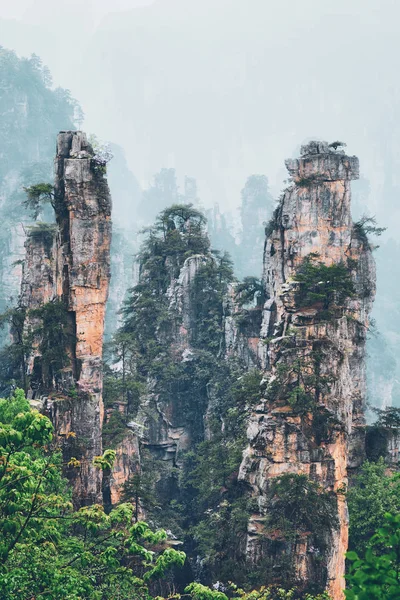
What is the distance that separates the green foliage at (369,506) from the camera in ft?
92.4

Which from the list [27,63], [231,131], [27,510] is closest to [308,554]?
[27,510]

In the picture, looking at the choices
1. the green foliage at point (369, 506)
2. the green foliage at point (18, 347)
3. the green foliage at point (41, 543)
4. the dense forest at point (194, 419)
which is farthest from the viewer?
the green foliage at point (18, 347)

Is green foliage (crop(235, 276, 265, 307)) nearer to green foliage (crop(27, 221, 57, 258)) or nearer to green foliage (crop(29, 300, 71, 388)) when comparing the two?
green foliage (crop(27, 221, 57, 258))

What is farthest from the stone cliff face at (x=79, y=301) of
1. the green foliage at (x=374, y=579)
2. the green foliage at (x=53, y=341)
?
the green foliage at (x=374, y=579)

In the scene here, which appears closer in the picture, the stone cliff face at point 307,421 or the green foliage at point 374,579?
the green foliage at point 374,579

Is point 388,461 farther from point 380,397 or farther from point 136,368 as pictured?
point 380,397

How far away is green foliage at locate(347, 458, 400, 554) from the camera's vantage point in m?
28.2

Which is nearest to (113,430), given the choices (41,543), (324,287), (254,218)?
(324,287)

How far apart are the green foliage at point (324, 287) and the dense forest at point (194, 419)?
0.08 m

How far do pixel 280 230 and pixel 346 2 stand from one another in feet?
440

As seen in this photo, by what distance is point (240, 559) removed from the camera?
2625 cm

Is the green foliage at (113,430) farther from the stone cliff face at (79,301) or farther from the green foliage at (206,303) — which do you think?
the green foliage at (206,303)

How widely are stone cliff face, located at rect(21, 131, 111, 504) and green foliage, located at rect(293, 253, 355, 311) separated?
7.18m

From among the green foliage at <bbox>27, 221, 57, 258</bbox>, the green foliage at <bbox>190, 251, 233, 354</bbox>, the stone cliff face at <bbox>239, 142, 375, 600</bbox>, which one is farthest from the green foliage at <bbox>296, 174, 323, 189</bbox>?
the green foliage at <bbox>27, 221, 57, 258</bbox>
